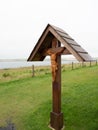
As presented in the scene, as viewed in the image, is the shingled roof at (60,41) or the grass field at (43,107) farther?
the grass field at (43,107)

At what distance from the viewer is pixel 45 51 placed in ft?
23.6

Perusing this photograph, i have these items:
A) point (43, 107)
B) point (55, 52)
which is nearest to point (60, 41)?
point (55, 52)

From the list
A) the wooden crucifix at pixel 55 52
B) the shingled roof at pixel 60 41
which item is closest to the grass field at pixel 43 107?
the wooden crucifix at pixel 55 52

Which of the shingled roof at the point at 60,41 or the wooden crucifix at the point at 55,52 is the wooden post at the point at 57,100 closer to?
the wooden crucifix at the point at 55,52

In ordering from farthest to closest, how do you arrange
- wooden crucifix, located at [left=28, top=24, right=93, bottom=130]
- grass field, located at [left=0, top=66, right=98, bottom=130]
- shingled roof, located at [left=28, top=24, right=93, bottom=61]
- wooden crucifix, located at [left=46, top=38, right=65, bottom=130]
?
grass field, located at [left=0, top=66, right=98, bottom=130], wooden crucifix, located at [left=46, top=38, right=65, bottom=130], wooden crucifix, located at [left=28, top=24, right=93, bottom=130], shingled roof, located at [left=28, top=24, right=93, bottom=61]

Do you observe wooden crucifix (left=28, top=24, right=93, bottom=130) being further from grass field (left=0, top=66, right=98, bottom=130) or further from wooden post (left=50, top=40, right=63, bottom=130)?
grass field (left=0, top=66, right=98, bottom=130)

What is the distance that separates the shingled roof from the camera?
5.62 metres

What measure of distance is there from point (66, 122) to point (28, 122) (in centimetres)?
138

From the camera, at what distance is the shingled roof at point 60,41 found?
5.62 metres

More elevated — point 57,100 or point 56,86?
point 56,86

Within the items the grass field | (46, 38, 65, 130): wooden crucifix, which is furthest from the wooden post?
the grass field

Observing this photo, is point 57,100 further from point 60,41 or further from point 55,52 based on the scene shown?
point 60,41

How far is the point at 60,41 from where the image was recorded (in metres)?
6.10

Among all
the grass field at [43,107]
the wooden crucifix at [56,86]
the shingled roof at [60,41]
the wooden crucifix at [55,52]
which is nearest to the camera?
the shingled roof at [60,41]
